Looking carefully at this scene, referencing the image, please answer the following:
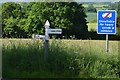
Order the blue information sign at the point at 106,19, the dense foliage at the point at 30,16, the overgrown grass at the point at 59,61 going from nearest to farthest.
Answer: the overgrown grass at the point at 59,61, the blue information sign at the point at 106,19, the dense foliage at the point at 30,16

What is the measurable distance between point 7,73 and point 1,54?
0.85 m

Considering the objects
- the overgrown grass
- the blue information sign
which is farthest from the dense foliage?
the blue information sign

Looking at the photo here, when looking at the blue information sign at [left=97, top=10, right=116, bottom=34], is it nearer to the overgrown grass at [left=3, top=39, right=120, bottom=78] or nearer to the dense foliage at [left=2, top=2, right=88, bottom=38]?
the overgrown grass at [left=3, top=39, right=120, bottom=78]

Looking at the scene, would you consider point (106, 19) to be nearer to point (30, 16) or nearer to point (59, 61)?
point (59, 61)

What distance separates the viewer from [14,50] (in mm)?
8883

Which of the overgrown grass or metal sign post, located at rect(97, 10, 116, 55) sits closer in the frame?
the overgrown grass

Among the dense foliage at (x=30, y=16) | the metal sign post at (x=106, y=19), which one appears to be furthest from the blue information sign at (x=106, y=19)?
the dense foliage at (x=30, y=16)

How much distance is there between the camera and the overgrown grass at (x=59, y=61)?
26.1 ft

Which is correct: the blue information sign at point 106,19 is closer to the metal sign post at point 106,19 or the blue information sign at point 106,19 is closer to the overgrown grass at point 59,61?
the metal sign post at point 106,19

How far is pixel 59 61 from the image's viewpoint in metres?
8.25

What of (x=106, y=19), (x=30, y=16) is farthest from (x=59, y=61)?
(x=30, y=16)

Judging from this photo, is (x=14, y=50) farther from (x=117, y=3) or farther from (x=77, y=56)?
(x=117, y=3)

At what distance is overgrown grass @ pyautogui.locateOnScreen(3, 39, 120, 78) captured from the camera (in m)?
7.95

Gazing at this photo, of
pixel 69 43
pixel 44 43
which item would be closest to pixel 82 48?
pixel 69 43
